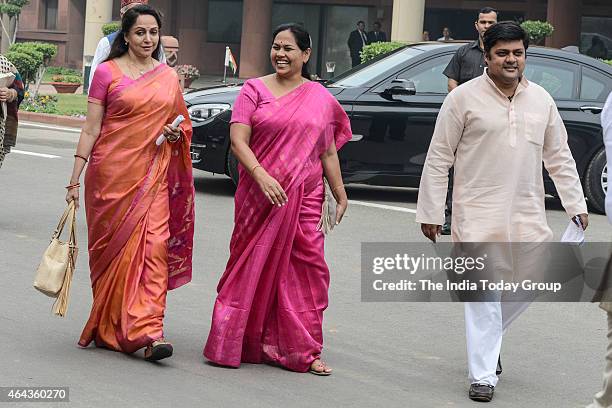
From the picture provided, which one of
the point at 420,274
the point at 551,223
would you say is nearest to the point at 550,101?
the point at 420,274

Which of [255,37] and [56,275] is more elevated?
[255,37]

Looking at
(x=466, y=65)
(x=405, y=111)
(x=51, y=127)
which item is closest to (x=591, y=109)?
(x=405, y=111)

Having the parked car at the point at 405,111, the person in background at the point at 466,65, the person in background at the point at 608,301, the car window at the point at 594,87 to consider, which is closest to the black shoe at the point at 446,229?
the person in background at the point at 466,65

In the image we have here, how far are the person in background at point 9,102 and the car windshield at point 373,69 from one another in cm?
394

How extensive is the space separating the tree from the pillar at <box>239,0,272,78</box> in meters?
6.10

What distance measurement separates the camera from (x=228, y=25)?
40.4 meters

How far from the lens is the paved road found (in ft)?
20.9

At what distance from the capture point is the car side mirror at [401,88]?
12.6m

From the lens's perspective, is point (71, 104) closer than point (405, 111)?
No

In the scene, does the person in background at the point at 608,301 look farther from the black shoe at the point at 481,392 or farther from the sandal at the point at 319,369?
the sandal at the point at 319,369

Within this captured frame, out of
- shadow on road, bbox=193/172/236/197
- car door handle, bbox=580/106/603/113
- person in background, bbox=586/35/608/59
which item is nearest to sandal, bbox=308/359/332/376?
shadow on road, bbox=193/172/236/197

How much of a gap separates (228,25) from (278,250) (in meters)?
34.2

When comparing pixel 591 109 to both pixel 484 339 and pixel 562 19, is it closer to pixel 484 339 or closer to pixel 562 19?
pixel 484 339

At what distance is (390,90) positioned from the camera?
12.9 metres
